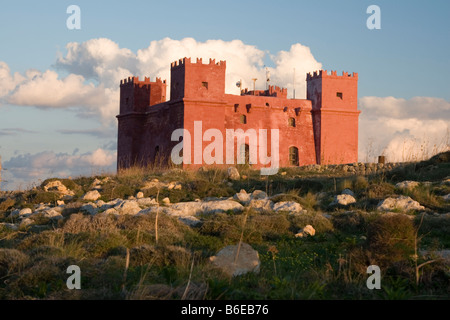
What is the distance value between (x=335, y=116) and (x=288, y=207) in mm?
20144

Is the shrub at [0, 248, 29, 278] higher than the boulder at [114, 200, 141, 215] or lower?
lower

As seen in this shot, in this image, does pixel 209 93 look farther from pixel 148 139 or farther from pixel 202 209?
pixel 202 209

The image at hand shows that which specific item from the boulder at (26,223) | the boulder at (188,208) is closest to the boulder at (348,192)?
the boulder at (188,208)

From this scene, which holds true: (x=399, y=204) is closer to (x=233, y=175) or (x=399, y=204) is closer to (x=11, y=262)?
(x=233, y=175)

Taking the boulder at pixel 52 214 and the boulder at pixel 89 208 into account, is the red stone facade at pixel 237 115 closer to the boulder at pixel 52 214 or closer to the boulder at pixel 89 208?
the boulder at pixel 89 208

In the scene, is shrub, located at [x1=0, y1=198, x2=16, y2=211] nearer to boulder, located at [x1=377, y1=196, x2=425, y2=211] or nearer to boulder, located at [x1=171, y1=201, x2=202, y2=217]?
boulder, located at [x1=171, y1=201, x2=202, y2=217]

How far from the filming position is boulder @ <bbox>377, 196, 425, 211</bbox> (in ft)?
42.7

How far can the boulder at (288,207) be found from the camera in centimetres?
1334

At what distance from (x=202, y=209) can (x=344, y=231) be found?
405 centimetres

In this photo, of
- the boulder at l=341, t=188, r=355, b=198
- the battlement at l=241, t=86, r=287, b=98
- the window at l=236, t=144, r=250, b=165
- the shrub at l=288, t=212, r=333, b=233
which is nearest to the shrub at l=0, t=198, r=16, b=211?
the shrub at l=288, t=212, r=333, b=233

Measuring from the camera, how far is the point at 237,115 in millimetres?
31141

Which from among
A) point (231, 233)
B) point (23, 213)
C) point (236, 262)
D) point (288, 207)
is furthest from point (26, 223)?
point (236, 262)
